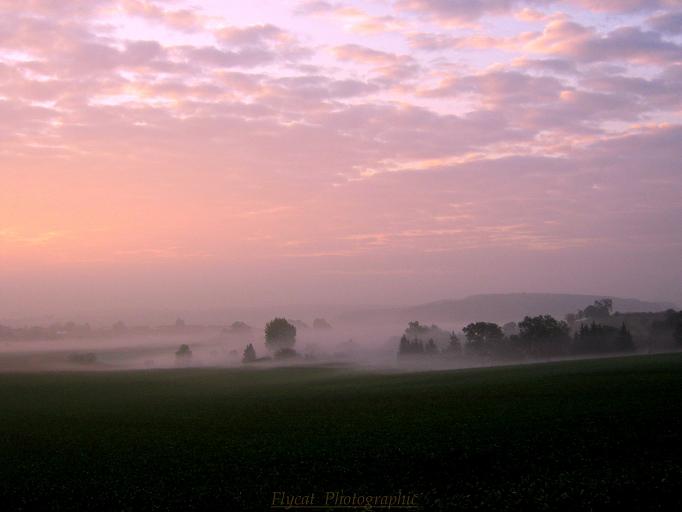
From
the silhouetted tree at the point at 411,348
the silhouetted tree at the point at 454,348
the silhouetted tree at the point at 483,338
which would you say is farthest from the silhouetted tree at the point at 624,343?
the silhouetted tree at the point at 411,348

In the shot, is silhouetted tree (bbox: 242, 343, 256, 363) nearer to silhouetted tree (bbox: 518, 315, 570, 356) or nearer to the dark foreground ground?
silhouetted tree (bbox: 518, 315, 570, 356)

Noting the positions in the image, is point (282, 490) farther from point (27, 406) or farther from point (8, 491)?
point (27, 406)

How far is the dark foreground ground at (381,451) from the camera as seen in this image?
22656mm

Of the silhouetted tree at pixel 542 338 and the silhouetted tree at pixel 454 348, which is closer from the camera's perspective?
the silhouetted tree at pixel 542 338

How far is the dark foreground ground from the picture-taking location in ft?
74.3

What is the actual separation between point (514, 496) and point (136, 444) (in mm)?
25334

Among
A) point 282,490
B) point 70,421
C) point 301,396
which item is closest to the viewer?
point 282,490

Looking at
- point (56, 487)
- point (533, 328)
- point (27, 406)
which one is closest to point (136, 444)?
point (56, 487)

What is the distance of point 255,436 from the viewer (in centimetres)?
3841

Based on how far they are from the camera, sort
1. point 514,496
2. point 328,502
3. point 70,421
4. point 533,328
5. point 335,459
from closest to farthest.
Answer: point 514,496 < point 328,502 < point 335,459 < point 70,421 < point 533,328

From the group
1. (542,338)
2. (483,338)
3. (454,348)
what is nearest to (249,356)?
(454,348)

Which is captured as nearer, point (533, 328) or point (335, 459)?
point (335, 459)

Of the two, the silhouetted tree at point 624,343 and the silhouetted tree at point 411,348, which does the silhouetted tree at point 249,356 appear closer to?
the silhouetted tree at point 411,348

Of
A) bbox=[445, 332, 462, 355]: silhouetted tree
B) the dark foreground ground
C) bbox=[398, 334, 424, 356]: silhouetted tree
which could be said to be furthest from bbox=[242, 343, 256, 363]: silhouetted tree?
the dark foreground ground
